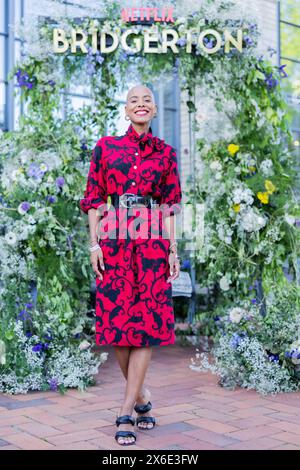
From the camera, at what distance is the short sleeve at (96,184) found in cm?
300

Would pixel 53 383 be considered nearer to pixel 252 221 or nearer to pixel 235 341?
pixel 235 341

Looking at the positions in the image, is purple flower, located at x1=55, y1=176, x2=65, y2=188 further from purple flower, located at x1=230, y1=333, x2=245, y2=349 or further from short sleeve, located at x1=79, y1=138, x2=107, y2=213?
purple flower, located at x1=230, y1=333, x2=245, y2=349

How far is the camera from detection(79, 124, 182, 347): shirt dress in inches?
113

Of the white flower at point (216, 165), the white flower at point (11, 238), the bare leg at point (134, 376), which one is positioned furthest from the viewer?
the white flower at point (216, 165)

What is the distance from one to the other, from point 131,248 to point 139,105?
66cm

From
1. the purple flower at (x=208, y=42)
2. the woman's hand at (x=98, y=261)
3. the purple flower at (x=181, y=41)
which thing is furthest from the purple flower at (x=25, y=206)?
the purple flower at (x=208, y=42)

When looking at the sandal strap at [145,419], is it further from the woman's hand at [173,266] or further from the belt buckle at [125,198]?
the belt buckle at [125,198]

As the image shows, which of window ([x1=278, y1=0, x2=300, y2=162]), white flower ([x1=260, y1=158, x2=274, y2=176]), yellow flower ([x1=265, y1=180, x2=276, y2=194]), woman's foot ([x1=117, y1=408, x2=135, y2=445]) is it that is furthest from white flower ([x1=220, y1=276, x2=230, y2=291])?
window ([x1=278, y1=0, x2=300, y2=162])

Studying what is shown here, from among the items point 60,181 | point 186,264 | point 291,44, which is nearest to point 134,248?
point 60,181

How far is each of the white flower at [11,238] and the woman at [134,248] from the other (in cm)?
120

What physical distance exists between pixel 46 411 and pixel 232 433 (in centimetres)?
99

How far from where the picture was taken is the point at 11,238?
4.09 metres
